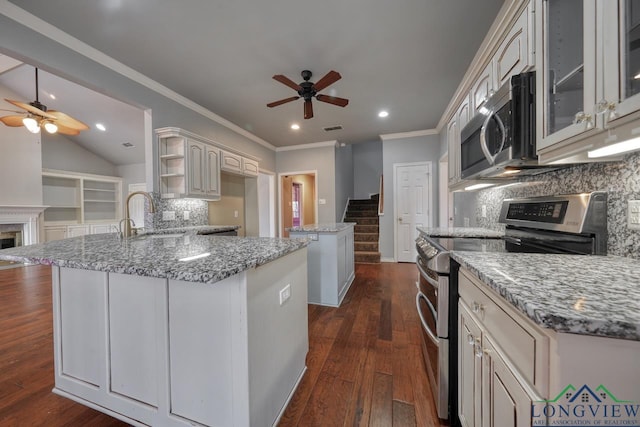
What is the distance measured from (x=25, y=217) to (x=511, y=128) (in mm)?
7907

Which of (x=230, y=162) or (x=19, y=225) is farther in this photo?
(x=19, y=225)

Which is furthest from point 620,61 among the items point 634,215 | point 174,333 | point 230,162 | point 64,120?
point 64,120

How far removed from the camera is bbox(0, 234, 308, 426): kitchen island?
3.34 ft

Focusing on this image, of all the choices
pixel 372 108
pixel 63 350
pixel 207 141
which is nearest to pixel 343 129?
pixel 372 108

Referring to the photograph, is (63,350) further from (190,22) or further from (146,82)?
(146,82)

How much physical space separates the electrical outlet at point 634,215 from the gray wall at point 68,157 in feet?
30.4

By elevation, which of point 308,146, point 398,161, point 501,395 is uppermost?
point 308,146

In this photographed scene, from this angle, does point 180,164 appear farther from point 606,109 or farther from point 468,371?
point 606,109

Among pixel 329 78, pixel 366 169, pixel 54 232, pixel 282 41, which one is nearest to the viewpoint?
pixel 282 41

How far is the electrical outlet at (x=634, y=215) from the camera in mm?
964

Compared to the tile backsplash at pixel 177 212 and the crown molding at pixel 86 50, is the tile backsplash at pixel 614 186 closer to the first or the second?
the tile backsplash at pixel 177 212

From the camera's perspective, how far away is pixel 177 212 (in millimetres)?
3387

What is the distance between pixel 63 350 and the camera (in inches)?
A: 55.1

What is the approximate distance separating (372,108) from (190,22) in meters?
2.56
